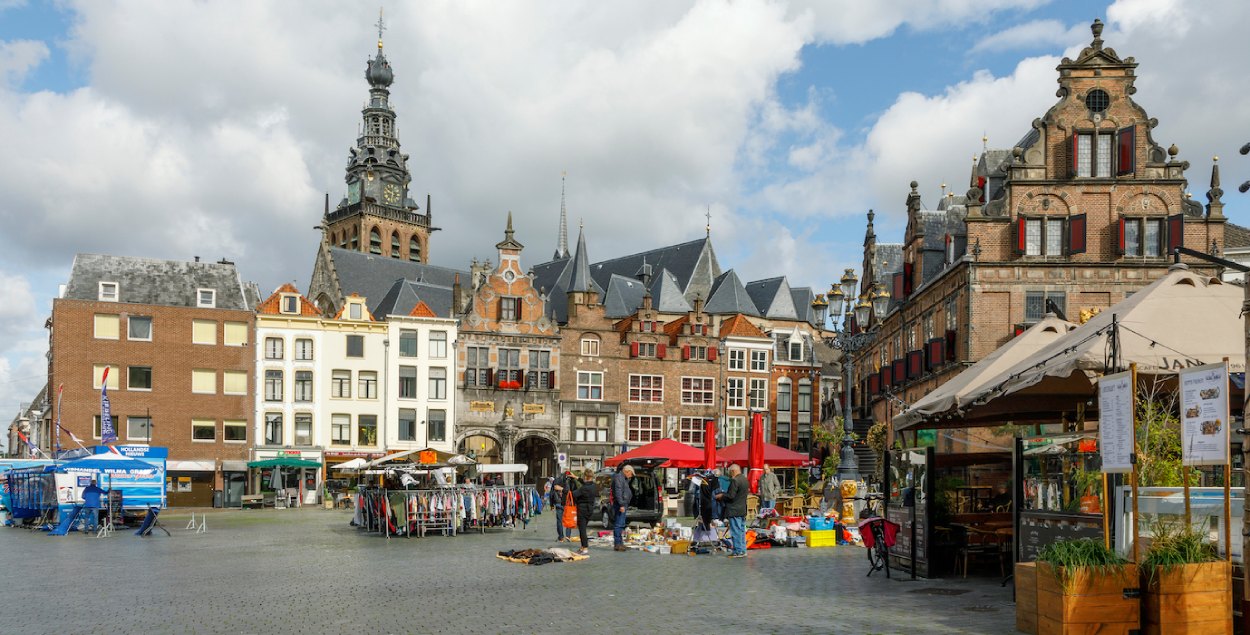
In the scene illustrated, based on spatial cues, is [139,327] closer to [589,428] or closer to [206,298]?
[206,298]

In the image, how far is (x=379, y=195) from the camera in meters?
109

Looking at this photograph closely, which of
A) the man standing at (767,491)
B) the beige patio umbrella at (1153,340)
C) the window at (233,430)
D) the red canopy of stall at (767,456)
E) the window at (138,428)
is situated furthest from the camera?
the window at (233,430)

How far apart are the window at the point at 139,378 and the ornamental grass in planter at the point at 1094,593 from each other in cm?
4988

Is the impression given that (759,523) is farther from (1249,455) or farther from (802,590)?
(1249,455)

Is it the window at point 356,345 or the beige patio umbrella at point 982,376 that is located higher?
the window at point 356,345

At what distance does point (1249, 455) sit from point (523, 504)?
71.6ft

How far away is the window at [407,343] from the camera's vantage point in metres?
58.2

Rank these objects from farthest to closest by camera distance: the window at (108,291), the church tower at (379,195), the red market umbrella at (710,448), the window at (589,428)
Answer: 1. the church tower at (379,195)
2. the window at (589,428)
3. the window at (108,291)
4. the red market umbrella at (710,448)

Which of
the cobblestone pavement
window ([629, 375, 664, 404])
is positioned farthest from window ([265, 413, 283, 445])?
the cobblestone pavement

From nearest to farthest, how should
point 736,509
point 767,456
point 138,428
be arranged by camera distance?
point 736,509 < point 767,456 < point 138,428

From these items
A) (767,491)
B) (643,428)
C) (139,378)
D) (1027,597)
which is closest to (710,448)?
(767,491)

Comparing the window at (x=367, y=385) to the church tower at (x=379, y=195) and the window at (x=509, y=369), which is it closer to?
the window at (x=509, y=369)

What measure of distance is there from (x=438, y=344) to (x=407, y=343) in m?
1.69

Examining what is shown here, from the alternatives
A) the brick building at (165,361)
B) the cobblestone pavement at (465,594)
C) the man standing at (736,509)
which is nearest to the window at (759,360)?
the brick building at (165,361)
